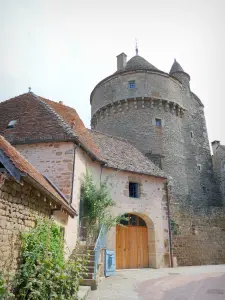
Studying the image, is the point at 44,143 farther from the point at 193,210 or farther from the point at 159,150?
the point at 193,210

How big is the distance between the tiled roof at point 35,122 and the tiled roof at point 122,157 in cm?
260

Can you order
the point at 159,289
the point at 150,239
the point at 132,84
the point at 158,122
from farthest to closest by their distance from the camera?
the point at 132,84 < the point at 158,122 < the point at 150,239 < the point at 159,289

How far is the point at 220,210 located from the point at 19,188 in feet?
59.2

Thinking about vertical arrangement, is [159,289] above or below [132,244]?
below

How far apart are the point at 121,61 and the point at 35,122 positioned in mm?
14785

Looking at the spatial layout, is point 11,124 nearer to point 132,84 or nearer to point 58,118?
point 58,118

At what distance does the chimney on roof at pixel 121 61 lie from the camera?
2320 centimetres

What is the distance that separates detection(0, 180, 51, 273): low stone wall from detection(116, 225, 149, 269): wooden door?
818 cm

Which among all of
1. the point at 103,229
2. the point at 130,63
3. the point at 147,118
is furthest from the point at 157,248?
the point at 130,63

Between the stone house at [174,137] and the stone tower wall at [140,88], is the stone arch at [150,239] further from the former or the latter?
the stone tower wall at [140,88]

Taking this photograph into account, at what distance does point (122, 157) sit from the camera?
49.9ft

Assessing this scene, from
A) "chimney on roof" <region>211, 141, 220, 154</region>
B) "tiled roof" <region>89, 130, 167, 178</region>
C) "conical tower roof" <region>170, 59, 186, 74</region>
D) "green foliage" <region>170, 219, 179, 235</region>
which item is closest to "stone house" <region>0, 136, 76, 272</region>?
"tiled roof" <region>89, 130, 167, 178</region>

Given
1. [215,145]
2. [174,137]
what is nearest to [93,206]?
[174,137]

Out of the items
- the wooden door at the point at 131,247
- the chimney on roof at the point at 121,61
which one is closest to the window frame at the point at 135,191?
the wooden door at the point at 131,247
